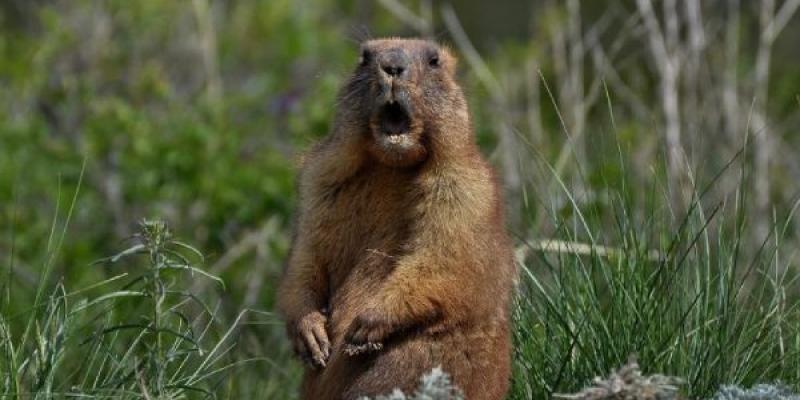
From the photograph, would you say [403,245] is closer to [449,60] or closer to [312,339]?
[312,339]

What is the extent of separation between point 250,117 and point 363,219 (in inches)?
193

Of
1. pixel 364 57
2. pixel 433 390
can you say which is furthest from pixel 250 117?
pixel 433 390

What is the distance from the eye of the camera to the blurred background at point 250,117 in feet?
25.6

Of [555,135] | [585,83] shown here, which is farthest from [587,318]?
[585,83]

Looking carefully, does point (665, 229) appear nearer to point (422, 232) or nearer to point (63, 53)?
point (422, 232)

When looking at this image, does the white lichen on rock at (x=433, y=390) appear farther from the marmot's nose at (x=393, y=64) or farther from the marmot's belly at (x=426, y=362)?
the marmot's nose at (x=393, y=64)

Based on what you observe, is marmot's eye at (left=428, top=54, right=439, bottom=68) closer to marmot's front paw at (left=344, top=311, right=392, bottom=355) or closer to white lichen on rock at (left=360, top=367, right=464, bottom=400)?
marmot's front paw at (left=344, top=311, right=392, bottom=355)

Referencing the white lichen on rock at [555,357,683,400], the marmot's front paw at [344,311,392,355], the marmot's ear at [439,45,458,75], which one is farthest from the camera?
the marmot's ear at [439,45,458,75]

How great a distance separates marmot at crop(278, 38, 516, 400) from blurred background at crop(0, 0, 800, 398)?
1805mm

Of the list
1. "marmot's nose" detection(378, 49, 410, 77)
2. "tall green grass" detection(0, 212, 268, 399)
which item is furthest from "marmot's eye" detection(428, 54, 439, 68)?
"tall green grass" detection(0, 212, 268, 399)

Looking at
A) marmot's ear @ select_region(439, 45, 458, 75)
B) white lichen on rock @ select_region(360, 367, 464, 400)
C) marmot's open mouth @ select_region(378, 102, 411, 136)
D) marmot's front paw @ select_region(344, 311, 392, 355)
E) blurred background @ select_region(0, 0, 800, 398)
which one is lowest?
blurred background @ select_region(0, 0, 800, 398)

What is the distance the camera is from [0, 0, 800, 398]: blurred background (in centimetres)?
782

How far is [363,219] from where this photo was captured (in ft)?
14.9

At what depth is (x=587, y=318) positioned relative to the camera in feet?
15.7
